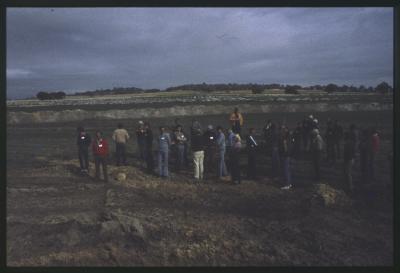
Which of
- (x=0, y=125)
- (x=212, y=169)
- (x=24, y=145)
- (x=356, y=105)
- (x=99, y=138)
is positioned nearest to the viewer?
(x=0, y=125)

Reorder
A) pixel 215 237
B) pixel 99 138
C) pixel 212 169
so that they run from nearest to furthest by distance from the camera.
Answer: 1. pixel 215 237
2. pixel 99 138
3. pixel 212 169

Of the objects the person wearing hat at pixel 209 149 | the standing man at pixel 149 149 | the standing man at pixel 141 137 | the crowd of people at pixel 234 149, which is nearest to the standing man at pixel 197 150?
the crowd of people at pixel 234 149

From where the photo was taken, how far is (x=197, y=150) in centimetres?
1377

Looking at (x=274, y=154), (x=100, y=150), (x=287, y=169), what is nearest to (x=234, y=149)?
(x=274, y=154)

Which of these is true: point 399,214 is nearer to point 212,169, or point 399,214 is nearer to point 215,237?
point 215,237

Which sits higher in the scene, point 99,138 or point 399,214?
point 99,138

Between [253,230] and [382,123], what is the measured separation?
19023mm

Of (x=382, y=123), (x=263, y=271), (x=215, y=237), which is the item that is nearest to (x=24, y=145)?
(x=215, y=237)

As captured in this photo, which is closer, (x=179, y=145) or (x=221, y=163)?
(x=221, y=163)

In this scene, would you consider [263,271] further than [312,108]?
No

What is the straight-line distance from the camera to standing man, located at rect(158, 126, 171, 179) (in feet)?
45.4

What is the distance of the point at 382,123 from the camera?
1027 inches

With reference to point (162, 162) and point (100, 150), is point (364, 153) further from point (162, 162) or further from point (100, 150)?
point (100, 150)

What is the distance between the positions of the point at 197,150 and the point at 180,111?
21.2 metres
